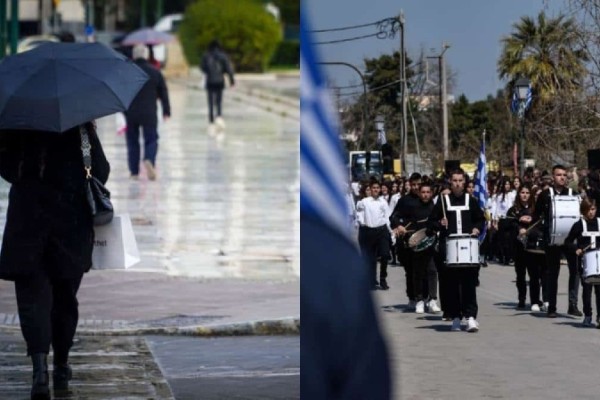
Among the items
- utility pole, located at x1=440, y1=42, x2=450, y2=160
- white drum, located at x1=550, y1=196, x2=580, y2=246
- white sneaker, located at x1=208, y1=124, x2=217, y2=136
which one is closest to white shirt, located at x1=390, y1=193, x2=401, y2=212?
utility pole, located at x1=440, y1=42, x2=450, y2=160

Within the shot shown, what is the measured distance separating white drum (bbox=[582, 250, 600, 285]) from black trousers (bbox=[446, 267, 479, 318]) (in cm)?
41

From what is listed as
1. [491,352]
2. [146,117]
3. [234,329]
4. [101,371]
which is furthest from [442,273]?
[146,117]

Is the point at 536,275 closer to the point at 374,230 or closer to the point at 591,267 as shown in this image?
the point at 591,267

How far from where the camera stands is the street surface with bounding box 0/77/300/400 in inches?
363

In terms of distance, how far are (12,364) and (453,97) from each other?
5.28 m

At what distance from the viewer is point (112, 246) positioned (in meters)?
8.77

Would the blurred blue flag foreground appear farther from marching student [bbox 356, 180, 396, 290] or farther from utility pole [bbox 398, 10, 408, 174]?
utility pole [bbox 398, 10, 408, 174]

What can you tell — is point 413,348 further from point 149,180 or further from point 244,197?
point 149,180

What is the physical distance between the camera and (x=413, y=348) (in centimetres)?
500

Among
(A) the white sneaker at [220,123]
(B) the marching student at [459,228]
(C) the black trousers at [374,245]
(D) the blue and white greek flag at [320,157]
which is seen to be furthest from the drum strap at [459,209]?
(A) the white sneaker at [220,123]

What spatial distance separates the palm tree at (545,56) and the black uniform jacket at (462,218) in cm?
38

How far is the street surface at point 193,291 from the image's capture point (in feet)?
30.2

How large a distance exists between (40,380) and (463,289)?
11.4ft

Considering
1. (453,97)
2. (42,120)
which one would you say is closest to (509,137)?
(453,97)
